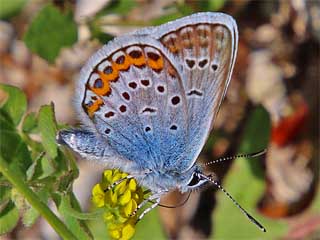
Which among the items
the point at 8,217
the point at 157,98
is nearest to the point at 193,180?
the point at 157,98

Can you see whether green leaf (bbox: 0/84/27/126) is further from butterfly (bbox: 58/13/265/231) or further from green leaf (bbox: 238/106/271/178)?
green leaf (bbox: 238/106/271/178)

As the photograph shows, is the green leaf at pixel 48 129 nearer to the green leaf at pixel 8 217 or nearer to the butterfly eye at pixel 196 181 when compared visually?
the green leaf at pixel 8 217

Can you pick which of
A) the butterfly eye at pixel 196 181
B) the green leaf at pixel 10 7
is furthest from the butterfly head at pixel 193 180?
the green leaf at pixel 10 7

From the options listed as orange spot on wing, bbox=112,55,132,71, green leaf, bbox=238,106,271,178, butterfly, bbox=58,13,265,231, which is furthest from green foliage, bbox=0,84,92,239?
green leaf, bbox=238,106,271,178

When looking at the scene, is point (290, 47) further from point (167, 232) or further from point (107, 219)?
point (107, 219)

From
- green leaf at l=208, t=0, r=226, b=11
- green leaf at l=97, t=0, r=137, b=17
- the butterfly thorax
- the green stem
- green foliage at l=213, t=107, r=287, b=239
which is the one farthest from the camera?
green foliage at l=213, t=107, r=287, b=239

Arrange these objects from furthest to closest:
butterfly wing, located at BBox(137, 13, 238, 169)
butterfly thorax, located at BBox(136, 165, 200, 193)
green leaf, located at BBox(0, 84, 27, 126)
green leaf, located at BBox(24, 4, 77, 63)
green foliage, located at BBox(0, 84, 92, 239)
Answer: green leaf, located at BBox(24, 4, 77, 63)
green leaf, located at BBox(0, 84, 27, 126)
butterfly thorax, located at BBox(136, 165, 200, 193)
butterfly wing, located at BBox(137, 13, 238, 169)
green foliage, located at BBox(0, 84, 92, 239)
